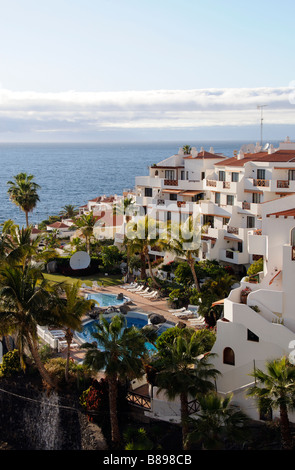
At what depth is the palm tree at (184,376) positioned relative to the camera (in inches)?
874

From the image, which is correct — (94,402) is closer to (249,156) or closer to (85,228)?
(85,228)

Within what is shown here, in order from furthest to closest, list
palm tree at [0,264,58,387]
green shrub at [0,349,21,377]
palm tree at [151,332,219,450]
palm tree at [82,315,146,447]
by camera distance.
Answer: green shrub at [0,349,21,377] → palm tree at [0,264,58,387] → palm tree at [82,315,146,447] → palm tree at [151,332,219,450]

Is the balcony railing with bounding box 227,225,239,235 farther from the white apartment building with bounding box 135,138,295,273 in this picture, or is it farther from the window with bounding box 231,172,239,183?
the window with bounding box 231,172,239,183

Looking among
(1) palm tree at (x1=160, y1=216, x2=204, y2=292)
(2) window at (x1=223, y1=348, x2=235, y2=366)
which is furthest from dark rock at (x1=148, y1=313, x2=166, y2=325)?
(2) window at (x1=223, y1=348, x2=235, y2=366)

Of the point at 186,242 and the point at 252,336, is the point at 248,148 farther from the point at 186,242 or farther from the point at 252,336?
the point at 252,336

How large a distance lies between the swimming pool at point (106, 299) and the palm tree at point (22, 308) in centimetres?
1308

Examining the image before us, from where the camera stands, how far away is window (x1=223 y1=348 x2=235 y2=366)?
25203 mm

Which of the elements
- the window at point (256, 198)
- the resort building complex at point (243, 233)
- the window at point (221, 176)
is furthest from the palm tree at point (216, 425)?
the window at point (221, 176)

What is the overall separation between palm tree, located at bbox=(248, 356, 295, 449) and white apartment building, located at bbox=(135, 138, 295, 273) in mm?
23140

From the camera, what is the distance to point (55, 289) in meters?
28.2

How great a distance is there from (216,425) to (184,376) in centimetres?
257

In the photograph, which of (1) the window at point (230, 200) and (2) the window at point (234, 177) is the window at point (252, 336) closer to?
(1) the window at point (230, 200)

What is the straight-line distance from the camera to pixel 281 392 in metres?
20.6

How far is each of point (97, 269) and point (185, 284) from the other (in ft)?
33.6
